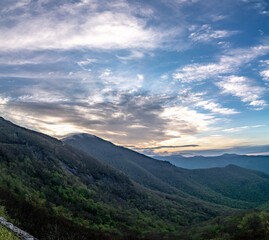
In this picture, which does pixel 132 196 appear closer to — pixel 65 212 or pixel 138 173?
pixel 65 212

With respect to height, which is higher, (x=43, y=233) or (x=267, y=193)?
(x=43, y=233)

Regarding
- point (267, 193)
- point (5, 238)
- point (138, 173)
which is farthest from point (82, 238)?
point (267, 193)

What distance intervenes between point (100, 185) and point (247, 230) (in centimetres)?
4791

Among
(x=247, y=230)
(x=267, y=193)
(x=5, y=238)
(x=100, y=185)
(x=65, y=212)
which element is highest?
(x=5, y=238)

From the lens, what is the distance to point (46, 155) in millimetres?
54938

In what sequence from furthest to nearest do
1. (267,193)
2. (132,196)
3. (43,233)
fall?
1. (267,193)
2. (132,196)
3. (43,233)

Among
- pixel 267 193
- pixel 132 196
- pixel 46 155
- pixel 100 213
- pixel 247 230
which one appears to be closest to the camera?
pixel 247 230

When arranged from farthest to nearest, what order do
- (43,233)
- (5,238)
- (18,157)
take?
(18,157)
(43,233)
(5,238)

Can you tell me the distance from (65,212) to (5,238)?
20694mm

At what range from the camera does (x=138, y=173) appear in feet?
539

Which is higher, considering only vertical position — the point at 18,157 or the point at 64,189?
the point at 18,157

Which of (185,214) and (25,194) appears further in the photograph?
(185,214)

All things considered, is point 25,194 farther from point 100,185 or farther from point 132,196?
point 132,196

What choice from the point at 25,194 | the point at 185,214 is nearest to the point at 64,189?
the point at 25,194
